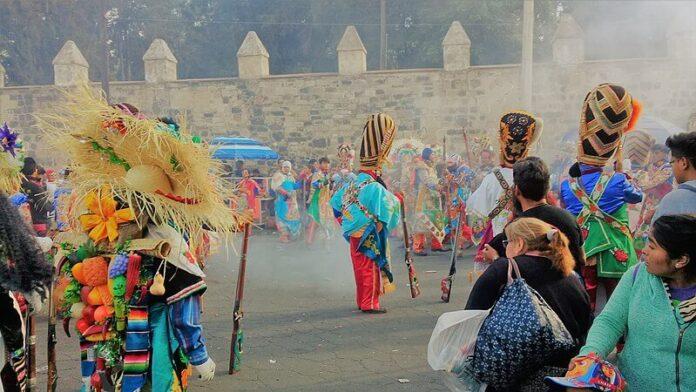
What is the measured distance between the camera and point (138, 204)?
3.60m

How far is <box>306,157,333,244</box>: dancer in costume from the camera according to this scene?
14.5 m

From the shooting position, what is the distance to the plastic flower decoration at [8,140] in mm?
4152

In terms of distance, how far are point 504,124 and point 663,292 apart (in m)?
3.14

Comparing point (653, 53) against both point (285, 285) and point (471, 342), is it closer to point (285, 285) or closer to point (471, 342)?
point (285, 285)

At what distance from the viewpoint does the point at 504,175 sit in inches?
218

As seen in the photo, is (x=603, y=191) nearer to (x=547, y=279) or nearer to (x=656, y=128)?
(x=547, y=279)

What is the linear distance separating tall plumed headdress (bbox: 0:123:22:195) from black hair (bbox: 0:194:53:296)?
91 cm

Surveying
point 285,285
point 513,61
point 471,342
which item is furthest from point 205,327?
point 513,61

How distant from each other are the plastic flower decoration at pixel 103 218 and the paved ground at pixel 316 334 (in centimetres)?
207

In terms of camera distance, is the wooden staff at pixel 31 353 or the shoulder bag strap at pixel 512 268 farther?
the wooden staff at pixel 31 353

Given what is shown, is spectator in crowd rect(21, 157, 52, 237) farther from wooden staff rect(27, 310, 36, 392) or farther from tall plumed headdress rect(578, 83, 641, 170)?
tall plumed headdress rect(578, 83, 641, 170)

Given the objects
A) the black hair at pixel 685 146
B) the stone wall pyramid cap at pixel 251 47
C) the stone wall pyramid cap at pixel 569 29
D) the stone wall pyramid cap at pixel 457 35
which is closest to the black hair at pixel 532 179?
the black hair at pixel 685 146

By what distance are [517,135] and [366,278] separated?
2.64 meters

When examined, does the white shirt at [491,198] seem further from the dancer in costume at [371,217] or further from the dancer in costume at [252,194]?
the dancer in costume at [252,194]
